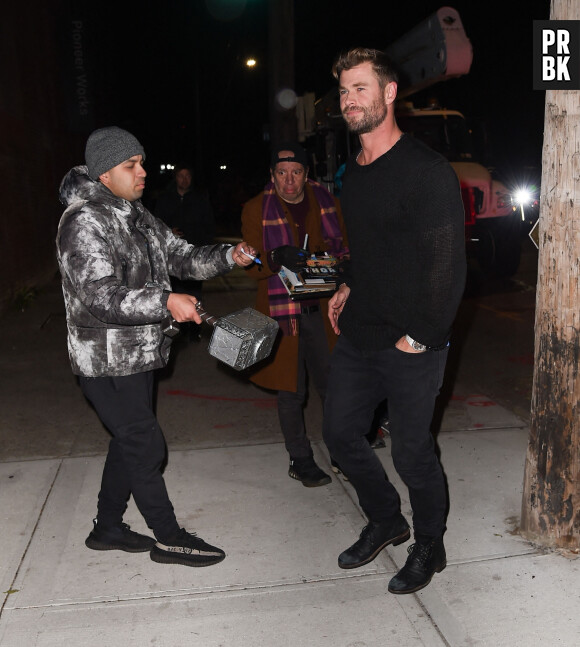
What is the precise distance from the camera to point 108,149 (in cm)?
309

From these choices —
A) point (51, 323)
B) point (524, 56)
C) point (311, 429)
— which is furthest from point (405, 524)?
point (524, 56)

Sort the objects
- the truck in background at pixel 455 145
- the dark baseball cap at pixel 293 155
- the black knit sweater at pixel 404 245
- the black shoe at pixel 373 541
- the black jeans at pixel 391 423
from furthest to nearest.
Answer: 1. the truck in background at pixel 455 145
2. the dark baseball cap at pixel 293 155
3. the black shoe at pixel 373 541
4. the black jeans at pixel 391 423
5. the black knit sweater at pixel 404 245

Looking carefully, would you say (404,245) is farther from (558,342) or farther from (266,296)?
(266,296)

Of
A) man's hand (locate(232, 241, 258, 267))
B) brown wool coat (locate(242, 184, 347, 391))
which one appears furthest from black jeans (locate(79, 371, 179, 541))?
brown wool coat (locate(242, 184, 347, 391))

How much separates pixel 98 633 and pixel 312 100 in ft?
47.3

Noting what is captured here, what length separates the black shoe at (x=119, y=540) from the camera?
3566mm

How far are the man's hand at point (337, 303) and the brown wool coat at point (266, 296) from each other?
73 cm

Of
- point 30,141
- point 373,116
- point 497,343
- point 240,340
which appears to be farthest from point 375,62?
point 30,141

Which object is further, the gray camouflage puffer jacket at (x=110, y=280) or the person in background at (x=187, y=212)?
the person in background at (x=187, y=212)

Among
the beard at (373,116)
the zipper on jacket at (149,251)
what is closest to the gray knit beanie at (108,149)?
the zipper on jacket at (149,251)

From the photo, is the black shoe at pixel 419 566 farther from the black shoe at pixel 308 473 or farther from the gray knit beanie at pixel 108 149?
the gray knit beanie at pixel 108 149

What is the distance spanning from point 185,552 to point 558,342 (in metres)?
1.94

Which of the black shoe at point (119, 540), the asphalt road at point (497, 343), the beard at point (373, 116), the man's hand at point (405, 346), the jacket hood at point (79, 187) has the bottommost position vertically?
the asphalt road at point (497, 343)

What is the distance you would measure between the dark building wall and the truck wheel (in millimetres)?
7724
